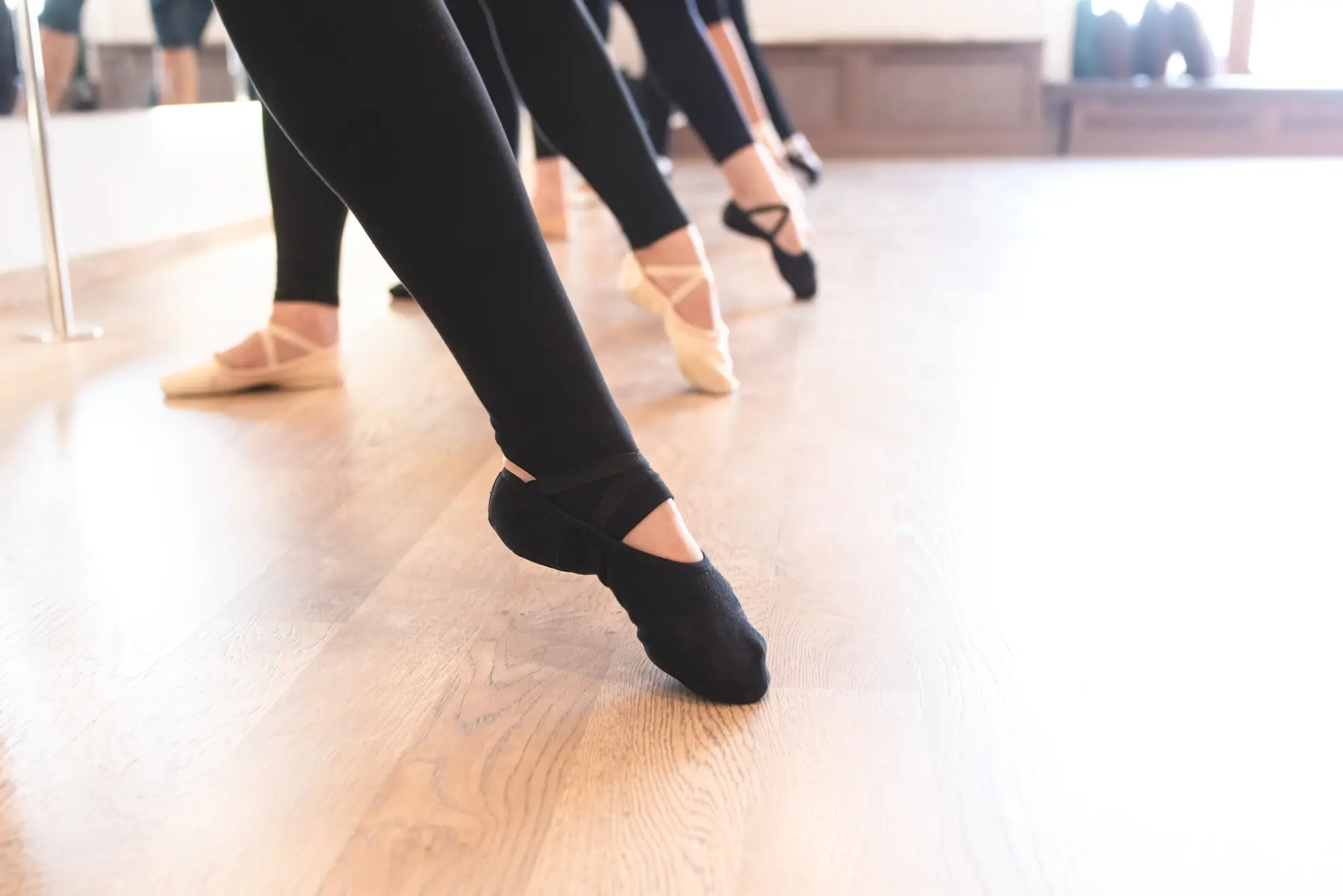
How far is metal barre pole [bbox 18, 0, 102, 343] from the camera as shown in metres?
1.59

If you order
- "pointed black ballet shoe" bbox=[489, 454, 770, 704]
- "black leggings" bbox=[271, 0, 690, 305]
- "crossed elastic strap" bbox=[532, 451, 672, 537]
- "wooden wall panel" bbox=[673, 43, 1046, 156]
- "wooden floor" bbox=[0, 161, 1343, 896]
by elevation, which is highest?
"black leggings" bbox=[271, 0, 690, 305]

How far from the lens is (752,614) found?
2.40ft

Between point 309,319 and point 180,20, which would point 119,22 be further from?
point 309,319

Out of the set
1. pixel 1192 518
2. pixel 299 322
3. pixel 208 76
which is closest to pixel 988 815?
pixel 1192 518

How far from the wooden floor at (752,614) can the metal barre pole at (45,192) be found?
17 centimetres

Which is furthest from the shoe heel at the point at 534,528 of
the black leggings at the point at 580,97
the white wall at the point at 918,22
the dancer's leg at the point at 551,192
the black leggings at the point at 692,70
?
the white wall at the point at 918,22

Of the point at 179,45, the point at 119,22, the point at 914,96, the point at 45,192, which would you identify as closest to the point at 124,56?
the point at 119,22

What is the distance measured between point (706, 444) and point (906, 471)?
0.17m

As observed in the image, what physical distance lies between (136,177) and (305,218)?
53.3 inches

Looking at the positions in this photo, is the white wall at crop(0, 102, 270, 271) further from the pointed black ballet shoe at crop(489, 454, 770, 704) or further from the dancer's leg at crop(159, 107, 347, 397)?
the pointed black ballet shoe at crop(489, 454, 770, 704)

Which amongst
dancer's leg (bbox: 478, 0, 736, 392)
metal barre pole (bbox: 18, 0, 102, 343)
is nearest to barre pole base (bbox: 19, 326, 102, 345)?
metal barre pole (bbox: 18, 0, 102, 343)

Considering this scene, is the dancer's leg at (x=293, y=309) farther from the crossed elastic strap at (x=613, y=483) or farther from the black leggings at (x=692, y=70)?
the crossed elastic strap at (x=613, y=483)

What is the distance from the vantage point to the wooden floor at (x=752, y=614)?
1.65ft

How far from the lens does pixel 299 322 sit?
1260mm
